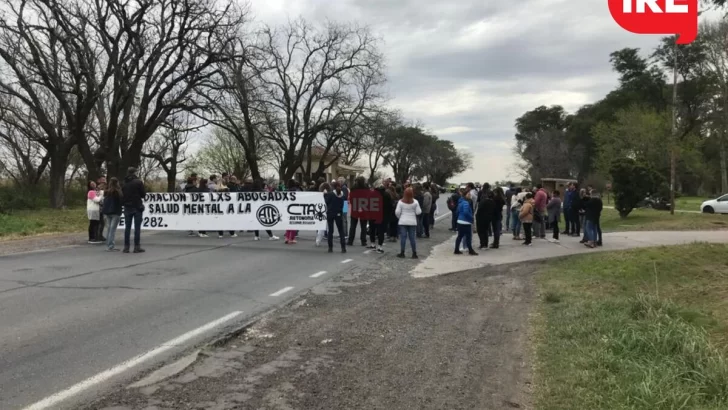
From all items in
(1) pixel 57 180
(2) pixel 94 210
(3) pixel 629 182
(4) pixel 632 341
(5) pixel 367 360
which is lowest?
(5) pixel 367 360

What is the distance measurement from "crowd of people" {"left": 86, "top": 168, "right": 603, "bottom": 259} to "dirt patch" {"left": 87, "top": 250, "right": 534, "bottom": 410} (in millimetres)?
5443

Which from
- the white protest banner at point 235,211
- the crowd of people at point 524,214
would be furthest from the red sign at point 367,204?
the crowd of people at point 524,214

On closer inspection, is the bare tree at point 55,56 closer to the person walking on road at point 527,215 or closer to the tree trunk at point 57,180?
the tree trunk at point 57,180

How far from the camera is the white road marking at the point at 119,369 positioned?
4.43m

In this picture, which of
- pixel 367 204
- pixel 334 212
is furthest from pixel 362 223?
pixel 334 212

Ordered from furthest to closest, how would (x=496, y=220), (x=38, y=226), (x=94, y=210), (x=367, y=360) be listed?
(x=38, y=226) → (x=496, y=220) → (x=94, y=210) → (x=367, y=360)

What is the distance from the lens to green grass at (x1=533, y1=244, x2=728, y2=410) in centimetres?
447

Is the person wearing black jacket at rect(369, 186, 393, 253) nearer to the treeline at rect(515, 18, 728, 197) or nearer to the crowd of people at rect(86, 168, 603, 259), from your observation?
the crowd of people at rect(86, 168, 603, 259)

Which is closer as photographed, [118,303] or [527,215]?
[118,303]

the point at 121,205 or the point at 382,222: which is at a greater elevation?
the point at 121,205

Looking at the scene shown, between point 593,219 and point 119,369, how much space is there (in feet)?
43.5

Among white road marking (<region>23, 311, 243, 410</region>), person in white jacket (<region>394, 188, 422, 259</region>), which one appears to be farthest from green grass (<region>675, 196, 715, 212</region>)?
white road marking (<region>23, 311, 243, 410</region>)

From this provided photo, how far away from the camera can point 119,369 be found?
523cm

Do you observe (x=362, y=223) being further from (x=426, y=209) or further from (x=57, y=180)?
(x=57, y=180)
